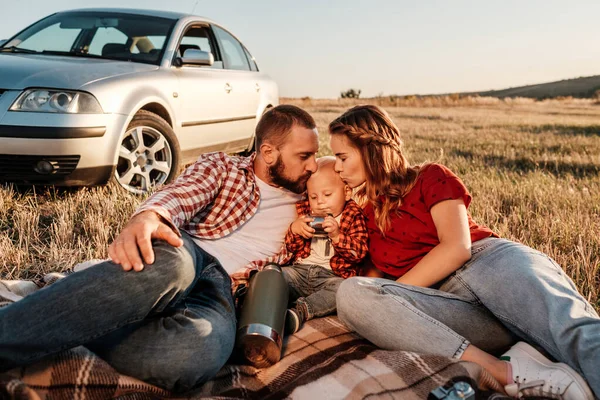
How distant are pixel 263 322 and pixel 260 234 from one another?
73cm

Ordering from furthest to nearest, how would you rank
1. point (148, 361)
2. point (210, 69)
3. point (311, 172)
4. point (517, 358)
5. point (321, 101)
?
point (321, 101), point (210, 69), point (311, 172), point (517, 358), point (148, 361)

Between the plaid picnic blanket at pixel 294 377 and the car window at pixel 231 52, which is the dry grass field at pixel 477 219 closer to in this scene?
the plaid picnic blanket at pixel 294 377

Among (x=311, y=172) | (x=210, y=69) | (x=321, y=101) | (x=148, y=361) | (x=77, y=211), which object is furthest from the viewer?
(x=321, y=101)

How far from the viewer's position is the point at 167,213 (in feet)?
8.22

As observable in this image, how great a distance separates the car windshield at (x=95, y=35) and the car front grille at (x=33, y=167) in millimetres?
1432

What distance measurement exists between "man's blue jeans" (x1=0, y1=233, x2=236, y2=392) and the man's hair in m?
0.91

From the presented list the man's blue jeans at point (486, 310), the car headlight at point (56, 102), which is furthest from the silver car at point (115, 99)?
the man's blue jeans at point (486, 310)

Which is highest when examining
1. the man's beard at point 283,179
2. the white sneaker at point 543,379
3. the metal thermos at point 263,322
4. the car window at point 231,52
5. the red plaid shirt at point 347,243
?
the car window at point 231,52

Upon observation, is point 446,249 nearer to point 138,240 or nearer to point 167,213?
point 167,213

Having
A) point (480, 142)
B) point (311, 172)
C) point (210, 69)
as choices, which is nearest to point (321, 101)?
point (480, 142)

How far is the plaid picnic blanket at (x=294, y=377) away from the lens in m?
2.07

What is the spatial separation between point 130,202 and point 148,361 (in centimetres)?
274

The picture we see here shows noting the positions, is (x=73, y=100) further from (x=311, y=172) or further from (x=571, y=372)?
(x=571, y=372)

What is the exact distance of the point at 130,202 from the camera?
15.6ft
